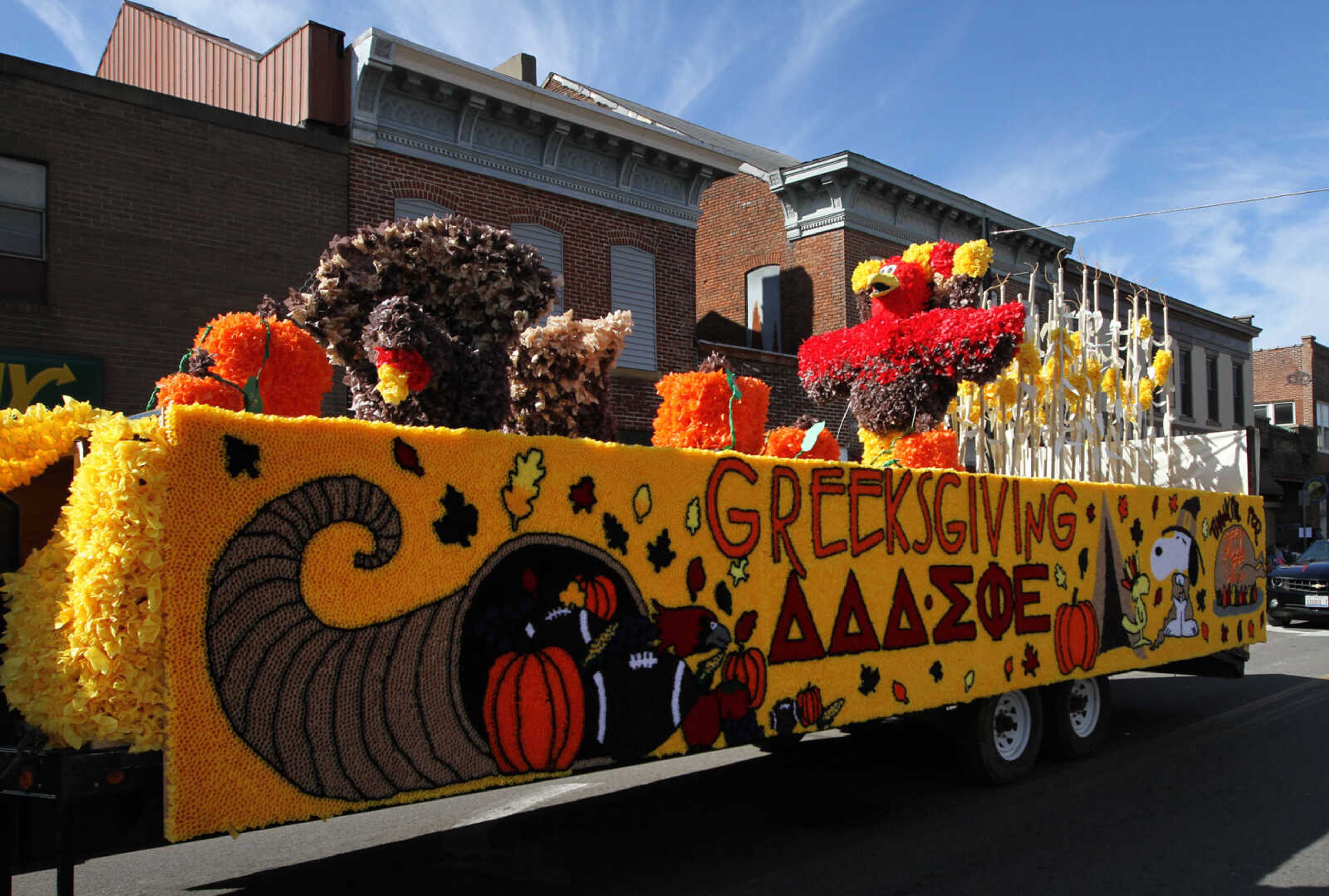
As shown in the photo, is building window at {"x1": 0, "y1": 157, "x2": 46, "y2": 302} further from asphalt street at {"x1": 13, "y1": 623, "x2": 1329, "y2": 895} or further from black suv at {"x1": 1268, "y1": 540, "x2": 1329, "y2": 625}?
black suv at {"x1": 1268, "y1": 540, "x2": 1329, "y2": 625}

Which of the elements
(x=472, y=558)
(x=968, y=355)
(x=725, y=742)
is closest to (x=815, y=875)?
(x=725, y=742)

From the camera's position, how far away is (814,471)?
537 cm

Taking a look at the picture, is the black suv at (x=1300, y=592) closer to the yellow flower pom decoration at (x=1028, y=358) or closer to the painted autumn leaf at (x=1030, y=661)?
the yellow flower pom decoration at (x=1028, y=358)

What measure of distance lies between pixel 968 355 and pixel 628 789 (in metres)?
3.94

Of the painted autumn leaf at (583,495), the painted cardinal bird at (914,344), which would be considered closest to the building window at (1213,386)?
the painted cardinal bird at (914,344)

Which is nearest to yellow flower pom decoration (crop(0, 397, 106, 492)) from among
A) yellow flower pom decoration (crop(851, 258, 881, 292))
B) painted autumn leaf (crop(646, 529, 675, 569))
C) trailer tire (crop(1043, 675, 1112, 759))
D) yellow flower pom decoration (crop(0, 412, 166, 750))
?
yellow flower pom decoration (crop(0, 412, 166, 750))

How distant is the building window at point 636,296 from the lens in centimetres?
1515

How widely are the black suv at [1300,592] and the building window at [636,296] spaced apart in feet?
38.5

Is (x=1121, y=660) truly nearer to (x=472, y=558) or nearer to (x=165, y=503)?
(x=472, y=558)

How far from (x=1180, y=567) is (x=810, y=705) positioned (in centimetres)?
477

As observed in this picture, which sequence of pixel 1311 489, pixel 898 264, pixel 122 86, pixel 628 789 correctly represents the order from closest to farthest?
pixel 628 789, pixel 898 264, pixel 122 86, pixel 1311 489

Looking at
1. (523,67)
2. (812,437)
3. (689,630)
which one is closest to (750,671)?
(689,630)

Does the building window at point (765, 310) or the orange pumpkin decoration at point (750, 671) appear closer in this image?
the orange pumpkin decoration at point (750, 671)

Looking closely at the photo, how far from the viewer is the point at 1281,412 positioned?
136 ft
